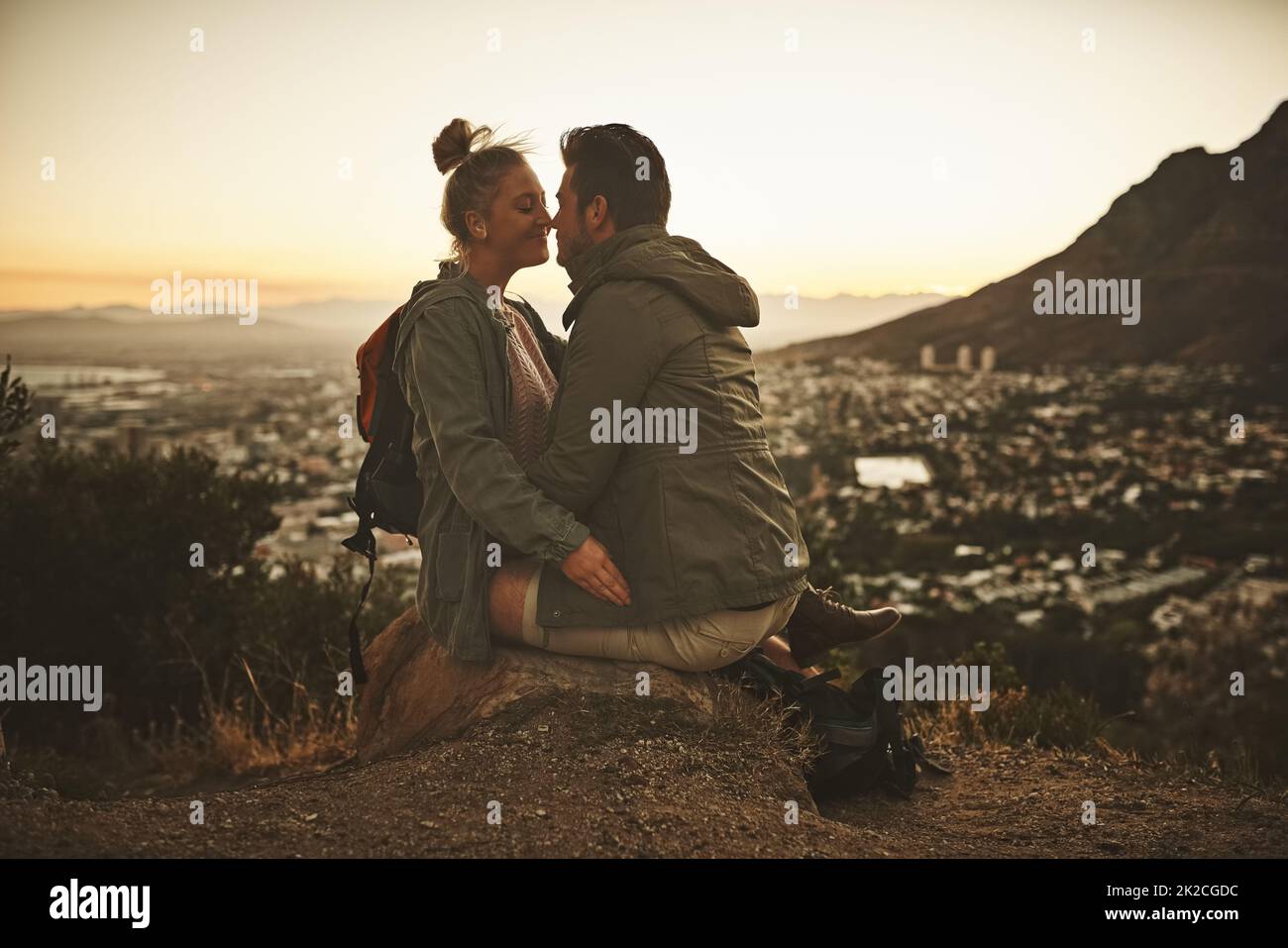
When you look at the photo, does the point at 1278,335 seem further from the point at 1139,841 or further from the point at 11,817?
the point at 11,817

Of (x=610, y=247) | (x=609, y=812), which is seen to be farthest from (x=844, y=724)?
(x=610, y=247)

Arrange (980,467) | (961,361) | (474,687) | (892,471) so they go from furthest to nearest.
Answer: (961,361) → (980,467) → (892,471) → (474,687)

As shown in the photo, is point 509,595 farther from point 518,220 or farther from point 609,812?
point 518,220

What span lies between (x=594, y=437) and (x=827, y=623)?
120 centimetres

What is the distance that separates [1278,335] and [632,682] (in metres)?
34.8

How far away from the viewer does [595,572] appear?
3107 millimetres

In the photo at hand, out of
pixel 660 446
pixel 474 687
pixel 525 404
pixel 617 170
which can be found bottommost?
pixel 474 687

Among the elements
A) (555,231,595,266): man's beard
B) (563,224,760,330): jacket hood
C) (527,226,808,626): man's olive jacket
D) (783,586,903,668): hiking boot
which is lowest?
(783,586,903,668): hiking boot

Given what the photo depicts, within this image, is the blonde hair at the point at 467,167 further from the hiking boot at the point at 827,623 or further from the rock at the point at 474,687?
the hiking boot at the point at 827,623

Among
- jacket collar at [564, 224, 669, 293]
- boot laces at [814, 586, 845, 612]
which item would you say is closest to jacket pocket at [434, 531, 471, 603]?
jacket collar at [564, 224, 669, 293]

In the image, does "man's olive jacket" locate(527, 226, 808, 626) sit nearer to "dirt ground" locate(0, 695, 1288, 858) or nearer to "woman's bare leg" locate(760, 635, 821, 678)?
"dirt ground" locate(0, 695, 1288, 858)

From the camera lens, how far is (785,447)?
25.6 m

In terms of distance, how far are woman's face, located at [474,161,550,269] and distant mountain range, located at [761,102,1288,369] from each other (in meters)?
31.8

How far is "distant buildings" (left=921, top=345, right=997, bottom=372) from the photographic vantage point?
→ 37.1 meters
